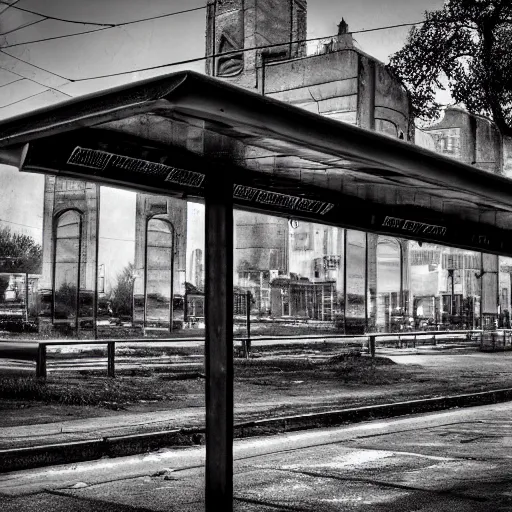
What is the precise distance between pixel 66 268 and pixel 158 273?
1.77 metres

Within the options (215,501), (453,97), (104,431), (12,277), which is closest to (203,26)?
(12,277)

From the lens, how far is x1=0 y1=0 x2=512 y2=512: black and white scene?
4914 mm

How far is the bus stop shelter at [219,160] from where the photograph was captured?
3.92m

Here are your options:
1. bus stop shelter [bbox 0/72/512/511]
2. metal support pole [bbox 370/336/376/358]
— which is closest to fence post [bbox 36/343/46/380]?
bus stop shelter [bbox 0/72/512/511]

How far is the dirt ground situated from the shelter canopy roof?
457 cm

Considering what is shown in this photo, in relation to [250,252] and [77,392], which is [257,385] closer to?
[250,252]

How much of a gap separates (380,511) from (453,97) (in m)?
16.8

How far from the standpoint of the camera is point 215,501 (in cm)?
493

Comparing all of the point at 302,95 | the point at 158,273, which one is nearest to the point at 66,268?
the point at 158,273

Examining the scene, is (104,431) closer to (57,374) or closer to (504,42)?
(57,374)

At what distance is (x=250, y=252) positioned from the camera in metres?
15.2

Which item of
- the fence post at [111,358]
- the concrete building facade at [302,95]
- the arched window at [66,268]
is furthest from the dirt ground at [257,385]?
the concrete building facade at [302,95]

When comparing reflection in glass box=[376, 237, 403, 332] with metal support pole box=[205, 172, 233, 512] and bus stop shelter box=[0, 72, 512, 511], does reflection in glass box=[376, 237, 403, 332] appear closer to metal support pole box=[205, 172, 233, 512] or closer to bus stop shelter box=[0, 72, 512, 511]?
bus stop shelter box=[0, 72, 512, 511]

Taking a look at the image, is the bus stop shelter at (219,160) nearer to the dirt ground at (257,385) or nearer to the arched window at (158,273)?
the dirt ground at (257,385)
